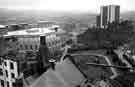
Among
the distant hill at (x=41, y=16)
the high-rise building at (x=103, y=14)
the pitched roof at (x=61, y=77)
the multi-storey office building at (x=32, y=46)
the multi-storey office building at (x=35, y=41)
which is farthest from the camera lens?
the high-rise building at (x=103, y=14)

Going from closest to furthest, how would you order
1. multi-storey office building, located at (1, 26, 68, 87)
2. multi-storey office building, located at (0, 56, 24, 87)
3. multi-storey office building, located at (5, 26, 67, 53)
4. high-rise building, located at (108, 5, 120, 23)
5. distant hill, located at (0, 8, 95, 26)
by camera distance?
multi-storey office building, located at (1, 26, 68, 87) < multi-storey office building, located at (0, 56, 24, 87) < distant hill, located at (0, 8, 95, 26) < multi-storey office building, located at (5, 26, 67, 53) < high-rise building, located at (108, 5, 120, 23)

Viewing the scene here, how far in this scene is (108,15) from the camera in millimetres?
21422

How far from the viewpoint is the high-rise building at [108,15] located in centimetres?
2106

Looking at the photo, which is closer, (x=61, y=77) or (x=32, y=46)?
(x=61, y=77)

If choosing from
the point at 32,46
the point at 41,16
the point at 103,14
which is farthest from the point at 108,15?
the point at 32,46

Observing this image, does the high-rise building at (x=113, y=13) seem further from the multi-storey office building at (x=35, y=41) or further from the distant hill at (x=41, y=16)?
the multi-storey office building at (x=35, y=41)

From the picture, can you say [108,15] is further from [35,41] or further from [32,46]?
[32,46]

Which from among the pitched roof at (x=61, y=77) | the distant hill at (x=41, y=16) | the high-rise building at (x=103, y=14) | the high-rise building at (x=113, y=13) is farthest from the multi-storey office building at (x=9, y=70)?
the high-rise building at (x=113, y=13)

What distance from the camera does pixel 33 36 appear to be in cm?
1966

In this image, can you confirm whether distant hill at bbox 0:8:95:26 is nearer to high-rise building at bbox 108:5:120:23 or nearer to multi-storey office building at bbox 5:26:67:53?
multi-storey office building at bbox 5:26:67:53

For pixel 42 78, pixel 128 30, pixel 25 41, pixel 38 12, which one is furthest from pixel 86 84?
pixel 38 12

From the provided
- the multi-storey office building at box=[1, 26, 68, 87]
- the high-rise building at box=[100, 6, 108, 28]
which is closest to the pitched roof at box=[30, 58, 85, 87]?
the multi-storey office building at box=[1, 26, 68, 87]

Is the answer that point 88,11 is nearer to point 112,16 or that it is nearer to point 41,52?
point 112,16

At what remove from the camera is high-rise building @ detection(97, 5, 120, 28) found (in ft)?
69.1
